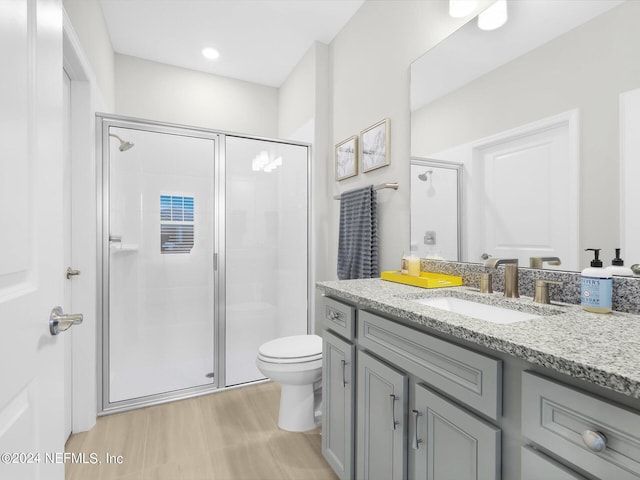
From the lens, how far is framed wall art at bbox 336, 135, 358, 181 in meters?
2.35

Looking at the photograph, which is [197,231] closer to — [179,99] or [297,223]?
[297,223]

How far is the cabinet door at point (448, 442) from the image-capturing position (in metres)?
0.77

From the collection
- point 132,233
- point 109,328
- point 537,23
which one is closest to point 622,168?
point 537,23

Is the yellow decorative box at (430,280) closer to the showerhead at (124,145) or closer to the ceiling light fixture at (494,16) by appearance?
the ceiling light fixture at (494,16)

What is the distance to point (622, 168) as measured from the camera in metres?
1.00

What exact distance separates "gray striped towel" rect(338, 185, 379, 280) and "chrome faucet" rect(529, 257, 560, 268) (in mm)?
920

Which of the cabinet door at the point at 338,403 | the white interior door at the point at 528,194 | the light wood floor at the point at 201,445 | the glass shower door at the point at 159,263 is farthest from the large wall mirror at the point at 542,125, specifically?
the glass shower door at the point at 159,263

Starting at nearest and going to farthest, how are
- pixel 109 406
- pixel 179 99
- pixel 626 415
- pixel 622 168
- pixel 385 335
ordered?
pixel 626 415 < pixel 622 168 < pixel 385 335 < pixel 109 406 < pixel 179 99

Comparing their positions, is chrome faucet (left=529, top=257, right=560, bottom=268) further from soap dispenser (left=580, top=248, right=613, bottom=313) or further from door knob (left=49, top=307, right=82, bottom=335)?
door knob (left=49, top=307, right=82, bottom=335)

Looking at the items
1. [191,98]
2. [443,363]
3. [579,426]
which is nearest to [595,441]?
→ [579,426]

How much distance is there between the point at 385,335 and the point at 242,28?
101 inches

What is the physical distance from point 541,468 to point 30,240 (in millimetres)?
1137

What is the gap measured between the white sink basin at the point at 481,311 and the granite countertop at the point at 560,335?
2 cm

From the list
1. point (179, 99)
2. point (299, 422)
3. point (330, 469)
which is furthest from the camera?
point (179, 99)
